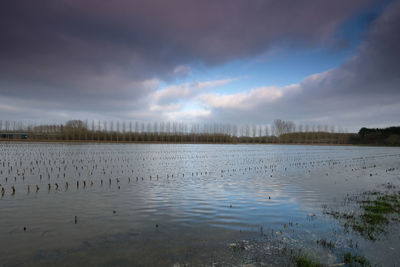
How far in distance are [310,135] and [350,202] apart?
174544 mm

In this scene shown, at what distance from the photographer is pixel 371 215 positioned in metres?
9.29

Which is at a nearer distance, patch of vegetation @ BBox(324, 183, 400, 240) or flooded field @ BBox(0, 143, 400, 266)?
flooded field @ BBox(0, 143, 400, 266)

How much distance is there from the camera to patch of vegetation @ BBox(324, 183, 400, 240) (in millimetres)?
7929

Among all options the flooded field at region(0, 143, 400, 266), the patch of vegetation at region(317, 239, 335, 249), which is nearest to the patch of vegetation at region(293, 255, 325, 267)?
the flooded field at region(0, 143, 400, 266)

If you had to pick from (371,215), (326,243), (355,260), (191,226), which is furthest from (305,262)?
(371,215)

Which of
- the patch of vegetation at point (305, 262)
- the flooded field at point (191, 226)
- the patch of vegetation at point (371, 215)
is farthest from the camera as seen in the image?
the patch of vegetation at point (371, 215)

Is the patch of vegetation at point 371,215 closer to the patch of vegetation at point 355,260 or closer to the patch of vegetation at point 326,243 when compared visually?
the patch of vegetation at point 326,243

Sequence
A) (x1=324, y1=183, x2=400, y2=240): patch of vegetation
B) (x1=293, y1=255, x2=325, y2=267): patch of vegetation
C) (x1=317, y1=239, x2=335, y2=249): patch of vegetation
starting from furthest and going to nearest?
1. (x1=324, y1=183, x2=400, y2=240): patch of vegetation
2. (x1=317, y1=239, x2=335, y2=249): patch of vegetation
3. (x1=293, y1=255, x2=325, y2=267): patch of vegetation

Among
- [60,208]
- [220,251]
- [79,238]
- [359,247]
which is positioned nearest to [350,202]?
[359,247]

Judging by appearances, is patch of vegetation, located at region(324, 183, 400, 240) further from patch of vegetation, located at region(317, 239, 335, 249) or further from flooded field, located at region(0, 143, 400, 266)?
patch of vegetation, located at region(317, 239, 335, 249)

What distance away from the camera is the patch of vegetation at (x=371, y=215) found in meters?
7.93

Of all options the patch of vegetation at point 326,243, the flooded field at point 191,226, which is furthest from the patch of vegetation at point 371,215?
the patch of vegetation at point 326,243

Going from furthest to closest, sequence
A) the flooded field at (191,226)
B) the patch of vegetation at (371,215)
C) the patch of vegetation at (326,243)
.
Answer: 1. the patch of vegetation at (371,215)
2. the patch of vegetation at (326,243)
3. the flooded field at (191,226)

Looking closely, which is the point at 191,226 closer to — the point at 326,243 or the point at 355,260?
the point at 326,243
